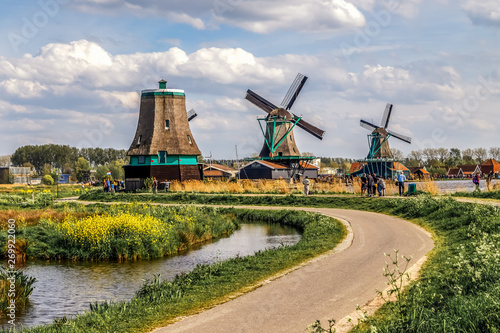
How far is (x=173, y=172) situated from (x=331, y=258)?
42.5 meters

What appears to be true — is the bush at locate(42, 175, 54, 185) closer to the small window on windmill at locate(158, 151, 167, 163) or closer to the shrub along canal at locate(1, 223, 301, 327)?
the small window on windmill at locate(158, 151, 167, 163)

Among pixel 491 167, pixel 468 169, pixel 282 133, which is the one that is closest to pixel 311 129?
pixel 282 133

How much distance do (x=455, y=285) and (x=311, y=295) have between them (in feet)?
9.79

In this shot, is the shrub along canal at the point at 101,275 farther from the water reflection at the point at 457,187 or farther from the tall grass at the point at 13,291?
the water reflection at the point at 457,187

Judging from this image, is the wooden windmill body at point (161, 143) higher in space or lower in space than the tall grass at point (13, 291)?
higher

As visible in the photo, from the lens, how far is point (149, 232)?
2234cm

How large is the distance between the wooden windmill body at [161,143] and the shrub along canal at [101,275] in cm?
3121

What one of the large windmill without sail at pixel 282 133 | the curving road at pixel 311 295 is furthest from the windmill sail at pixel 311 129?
the curving road at pixel 311 295

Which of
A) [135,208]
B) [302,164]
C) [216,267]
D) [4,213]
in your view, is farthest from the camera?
[302,164]

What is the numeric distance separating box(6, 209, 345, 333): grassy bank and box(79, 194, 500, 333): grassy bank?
3.61m

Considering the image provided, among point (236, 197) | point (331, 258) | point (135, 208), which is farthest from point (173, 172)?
point (331, 258)

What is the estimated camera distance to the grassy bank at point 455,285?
7668 mm

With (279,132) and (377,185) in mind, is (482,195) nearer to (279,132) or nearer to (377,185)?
(377,185)

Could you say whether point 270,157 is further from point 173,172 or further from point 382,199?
point 382,199
